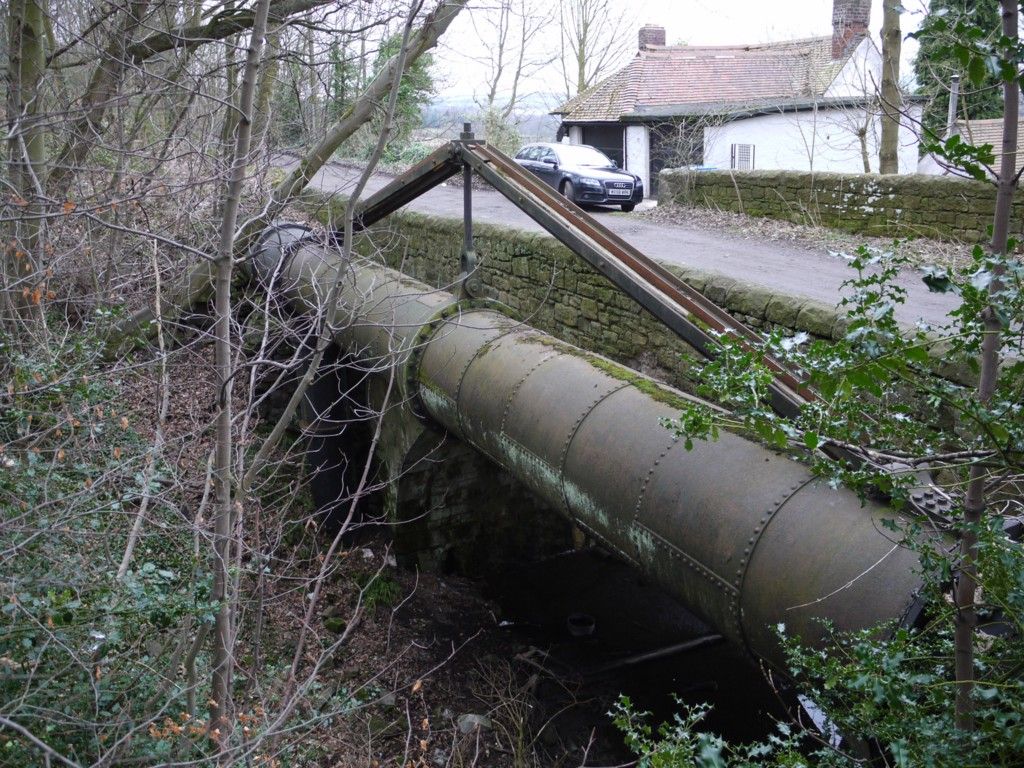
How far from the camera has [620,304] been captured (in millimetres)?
8422

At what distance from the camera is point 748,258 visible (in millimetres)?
10555

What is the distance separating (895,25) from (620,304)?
852 cm

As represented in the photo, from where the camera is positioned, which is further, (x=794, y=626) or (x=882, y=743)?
(x=794, y=626)

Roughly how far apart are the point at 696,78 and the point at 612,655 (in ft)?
76.1

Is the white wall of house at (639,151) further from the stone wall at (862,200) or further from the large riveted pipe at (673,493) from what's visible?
the large riveted pipe at (673,493)

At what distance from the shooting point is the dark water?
7.12 metres

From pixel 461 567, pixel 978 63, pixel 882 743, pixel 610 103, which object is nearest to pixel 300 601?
pixel 461 567

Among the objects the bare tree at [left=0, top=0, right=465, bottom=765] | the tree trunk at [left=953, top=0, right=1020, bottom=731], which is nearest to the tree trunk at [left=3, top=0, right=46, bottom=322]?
the bare tree at [left=0, top=0, right=465, bottom=765]

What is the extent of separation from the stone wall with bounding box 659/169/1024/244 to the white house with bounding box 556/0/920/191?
619 cm

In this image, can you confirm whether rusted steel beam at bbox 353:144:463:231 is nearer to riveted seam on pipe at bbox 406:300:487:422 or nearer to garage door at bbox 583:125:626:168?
riveted seam on pipe at bbox 406:300:487:422

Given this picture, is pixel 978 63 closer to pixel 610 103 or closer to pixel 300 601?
pixel 300 601

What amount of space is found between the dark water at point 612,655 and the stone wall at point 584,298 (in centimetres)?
220

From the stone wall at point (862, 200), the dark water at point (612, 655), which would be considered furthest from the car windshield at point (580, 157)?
the dark water at point (612, 655)

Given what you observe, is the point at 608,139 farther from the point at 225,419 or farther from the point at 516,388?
the point at 225,419
